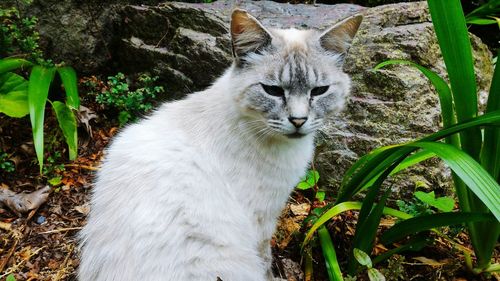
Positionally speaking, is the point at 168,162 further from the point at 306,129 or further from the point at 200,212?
the point at 306,129

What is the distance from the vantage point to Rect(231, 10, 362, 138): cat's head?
1.95 metres

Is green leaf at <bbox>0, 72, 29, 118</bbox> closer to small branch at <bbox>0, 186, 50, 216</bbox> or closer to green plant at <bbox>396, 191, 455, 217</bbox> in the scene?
small branch at <bbox>0, 186, 50, 216</bbox>

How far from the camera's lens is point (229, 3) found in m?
3.48

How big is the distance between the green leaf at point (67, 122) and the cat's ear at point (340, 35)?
1663 mm

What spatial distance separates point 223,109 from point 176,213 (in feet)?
1.91

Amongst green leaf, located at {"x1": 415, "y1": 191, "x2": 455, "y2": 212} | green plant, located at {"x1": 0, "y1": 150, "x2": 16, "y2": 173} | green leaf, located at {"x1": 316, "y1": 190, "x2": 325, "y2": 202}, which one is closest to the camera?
green leaf, located at {"x1": 415, "y1": 191, "x2": 455, "y2": 212}

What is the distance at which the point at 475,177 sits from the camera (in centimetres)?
151

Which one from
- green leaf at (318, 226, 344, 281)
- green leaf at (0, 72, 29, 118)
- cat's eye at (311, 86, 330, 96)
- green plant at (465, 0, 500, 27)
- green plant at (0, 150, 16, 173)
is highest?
green plant at (465, 0, 500, 27)

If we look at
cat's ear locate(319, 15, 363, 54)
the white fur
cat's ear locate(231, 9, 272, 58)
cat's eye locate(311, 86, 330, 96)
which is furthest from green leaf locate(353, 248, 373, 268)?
cat's ear locate(231, 9, 272, 58)

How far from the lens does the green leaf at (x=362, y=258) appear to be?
79.0 inches

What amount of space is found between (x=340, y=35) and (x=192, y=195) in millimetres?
995

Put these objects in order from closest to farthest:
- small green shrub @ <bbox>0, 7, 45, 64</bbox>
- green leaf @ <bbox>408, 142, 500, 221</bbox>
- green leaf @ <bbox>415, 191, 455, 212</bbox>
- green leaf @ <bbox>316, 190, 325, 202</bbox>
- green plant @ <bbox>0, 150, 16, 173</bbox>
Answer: green leaf @ <bbox>408, 142, 500, 221</bbox>
green leaf @ <bbox>415, 191, 455, 212</bbox>
green leaf @ <bbox>316, 190, 325, 202</bbox>
green plant @ <bbox>0, 150, 16, 173</bbox>
small green shrub @ <bbox>0, 7, 45, 64</bbox>

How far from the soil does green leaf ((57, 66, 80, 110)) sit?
0.28 meters

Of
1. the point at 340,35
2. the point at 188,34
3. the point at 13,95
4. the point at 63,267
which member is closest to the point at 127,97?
the point at 188,34
